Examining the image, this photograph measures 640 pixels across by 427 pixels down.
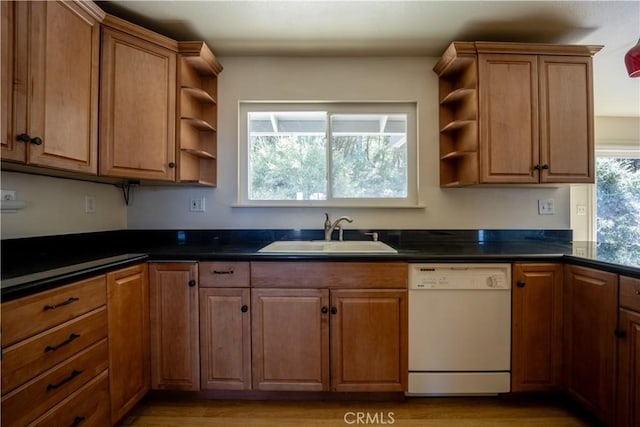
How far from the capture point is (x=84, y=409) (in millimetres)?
1198

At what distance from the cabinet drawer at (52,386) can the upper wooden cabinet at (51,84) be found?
0.86m

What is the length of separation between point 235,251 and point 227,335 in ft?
1.55

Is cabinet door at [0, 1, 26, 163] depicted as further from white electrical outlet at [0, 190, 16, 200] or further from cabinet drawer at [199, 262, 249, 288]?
cabinet drawer at [199, 262, 249, 288]

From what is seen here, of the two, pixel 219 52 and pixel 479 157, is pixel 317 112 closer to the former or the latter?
pixel 219 52

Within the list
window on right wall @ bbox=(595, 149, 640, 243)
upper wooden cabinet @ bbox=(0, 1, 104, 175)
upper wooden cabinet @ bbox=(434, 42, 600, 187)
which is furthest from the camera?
A: window on right wall @ bbox=(595, 149, 640, 243)

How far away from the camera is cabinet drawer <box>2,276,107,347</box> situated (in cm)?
93

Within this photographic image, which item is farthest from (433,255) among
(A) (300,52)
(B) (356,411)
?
(A) (300,52)

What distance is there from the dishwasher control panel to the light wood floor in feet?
2.24

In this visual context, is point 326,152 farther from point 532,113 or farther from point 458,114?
point 532,113

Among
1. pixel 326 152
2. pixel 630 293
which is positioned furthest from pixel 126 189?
pixel 630 293

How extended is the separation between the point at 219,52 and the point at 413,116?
5.08 feet

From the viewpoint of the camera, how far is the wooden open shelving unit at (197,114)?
1830mm

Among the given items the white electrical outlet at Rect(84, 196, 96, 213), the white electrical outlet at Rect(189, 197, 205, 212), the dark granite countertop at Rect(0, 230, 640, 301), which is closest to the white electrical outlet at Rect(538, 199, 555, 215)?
the dark granite countertop at Rect(0, 230, 640, 301)

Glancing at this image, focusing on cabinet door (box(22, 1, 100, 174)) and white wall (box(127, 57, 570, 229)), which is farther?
white wall (box(127, 57, 570, 229))
